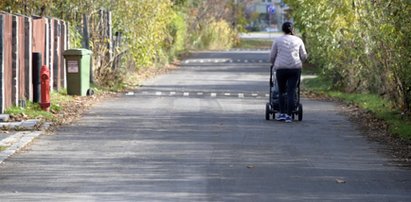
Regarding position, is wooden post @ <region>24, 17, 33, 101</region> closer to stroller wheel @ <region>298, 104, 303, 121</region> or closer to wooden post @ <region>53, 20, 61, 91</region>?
wooden post @ <region>53, 20, 61, 91</region>

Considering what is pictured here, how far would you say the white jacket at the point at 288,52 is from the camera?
18438 millimetres

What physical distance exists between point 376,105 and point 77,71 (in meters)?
6.87

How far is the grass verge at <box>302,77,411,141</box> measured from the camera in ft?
55.2

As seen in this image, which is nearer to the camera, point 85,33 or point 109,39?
point 85,33

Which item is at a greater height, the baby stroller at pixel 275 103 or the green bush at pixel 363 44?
the green bush at pixel 363 44

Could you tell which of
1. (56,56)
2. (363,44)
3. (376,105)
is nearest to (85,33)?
(56,56)

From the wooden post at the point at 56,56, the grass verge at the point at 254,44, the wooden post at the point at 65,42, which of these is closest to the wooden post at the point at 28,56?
the wooden post at the point at 56,56

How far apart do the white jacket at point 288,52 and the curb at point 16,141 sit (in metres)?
4.25

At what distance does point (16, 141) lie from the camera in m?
15.1

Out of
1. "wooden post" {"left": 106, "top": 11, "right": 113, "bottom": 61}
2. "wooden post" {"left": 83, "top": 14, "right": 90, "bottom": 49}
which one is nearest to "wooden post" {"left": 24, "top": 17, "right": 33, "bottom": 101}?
"wooden post" {"left": 83, "top": 14, "right": 90, "bottom": 49}

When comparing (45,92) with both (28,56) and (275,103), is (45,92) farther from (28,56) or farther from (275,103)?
(275,103)

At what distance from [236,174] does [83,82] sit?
13.5 metres

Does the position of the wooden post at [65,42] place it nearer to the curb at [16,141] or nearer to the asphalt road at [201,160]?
the asphalt road at [201,160]

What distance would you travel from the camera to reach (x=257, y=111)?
2108 cm
